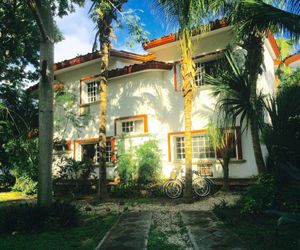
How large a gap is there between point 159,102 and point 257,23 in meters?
7.90

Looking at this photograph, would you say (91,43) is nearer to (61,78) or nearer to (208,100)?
(208,100)

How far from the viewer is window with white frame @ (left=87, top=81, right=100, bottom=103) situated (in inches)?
709

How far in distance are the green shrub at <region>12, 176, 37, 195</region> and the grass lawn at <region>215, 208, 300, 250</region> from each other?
414 inches

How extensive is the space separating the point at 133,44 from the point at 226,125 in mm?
4515

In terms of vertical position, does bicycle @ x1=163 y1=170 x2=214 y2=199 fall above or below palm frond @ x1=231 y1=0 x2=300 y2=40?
below

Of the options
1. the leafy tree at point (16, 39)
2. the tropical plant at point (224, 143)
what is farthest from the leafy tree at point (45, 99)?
the tropical plant at point (224, 143)

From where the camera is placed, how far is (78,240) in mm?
6652

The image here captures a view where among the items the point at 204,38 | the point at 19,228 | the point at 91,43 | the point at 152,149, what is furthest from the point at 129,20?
the point at 19,228

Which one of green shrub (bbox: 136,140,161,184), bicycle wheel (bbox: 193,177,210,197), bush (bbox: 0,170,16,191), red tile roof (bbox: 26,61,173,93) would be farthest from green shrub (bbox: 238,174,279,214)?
bush (bbox: 0,170,16,191)

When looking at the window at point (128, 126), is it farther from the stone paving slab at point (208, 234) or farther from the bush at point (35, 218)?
the bush at point (35, 218)

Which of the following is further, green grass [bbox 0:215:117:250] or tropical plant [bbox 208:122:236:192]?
tropical plant [bbox 208:122:236:192]

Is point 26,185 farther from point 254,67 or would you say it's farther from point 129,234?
point 254,67

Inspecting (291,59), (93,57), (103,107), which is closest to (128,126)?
(103,107)

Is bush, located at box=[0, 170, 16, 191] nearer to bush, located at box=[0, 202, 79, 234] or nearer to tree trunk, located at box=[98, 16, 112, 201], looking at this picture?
tree trunk, located at box=[98, 16, 112, 201]
